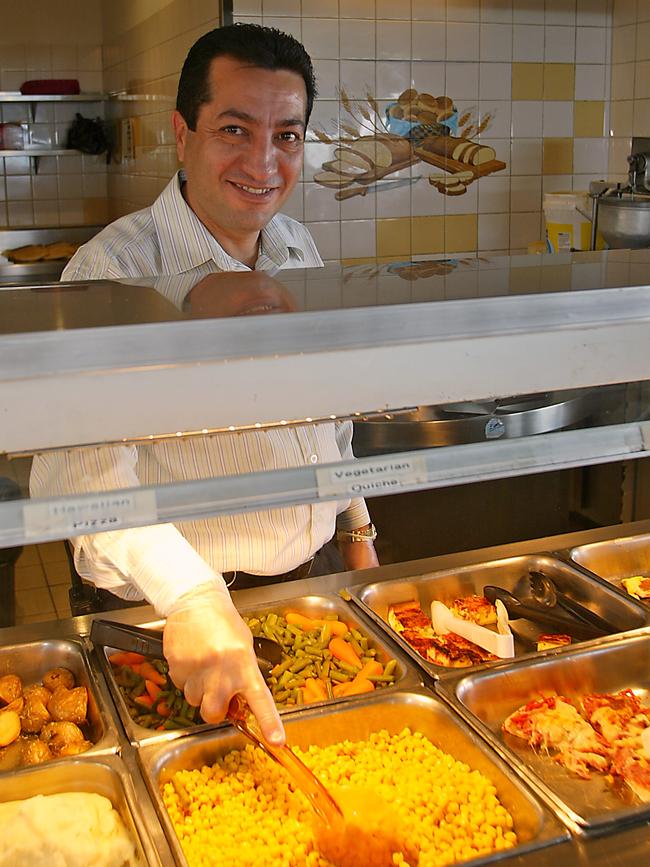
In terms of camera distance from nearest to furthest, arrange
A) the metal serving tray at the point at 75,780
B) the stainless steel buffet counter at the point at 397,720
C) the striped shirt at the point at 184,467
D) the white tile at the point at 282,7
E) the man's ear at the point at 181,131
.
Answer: the striped shirt at the point at 184,467 → the stainless steel buffet counter at the point at 397,720 → the metal serving tray at the point at 75,780 → the man's ear at the point at 181,131 → the white tile at the point at 282,7

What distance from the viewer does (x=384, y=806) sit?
4.02 feet

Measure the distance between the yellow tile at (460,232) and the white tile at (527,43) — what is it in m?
0.60

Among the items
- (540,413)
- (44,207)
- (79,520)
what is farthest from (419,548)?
(44,207)

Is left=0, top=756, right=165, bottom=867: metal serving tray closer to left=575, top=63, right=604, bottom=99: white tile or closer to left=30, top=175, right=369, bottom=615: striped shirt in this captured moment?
left=30, top=175, right=369, bottom=615: striped shirt

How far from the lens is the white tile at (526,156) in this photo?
12.2ft

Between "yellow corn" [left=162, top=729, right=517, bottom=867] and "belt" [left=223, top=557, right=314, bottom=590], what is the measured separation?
0.53 meters

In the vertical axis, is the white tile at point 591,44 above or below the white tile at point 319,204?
above

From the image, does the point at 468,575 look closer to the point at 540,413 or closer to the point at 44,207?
the point at 540,413

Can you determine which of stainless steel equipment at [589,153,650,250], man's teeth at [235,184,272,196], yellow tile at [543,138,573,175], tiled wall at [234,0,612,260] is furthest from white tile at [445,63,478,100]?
man's teeth at [235,184,272,196]

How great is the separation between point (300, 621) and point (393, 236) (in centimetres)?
227

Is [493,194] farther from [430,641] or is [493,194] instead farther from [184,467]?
[184,467]

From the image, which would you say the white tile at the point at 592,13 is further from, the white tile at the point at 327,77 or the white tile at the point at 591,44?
the white tile at the point at 327,77

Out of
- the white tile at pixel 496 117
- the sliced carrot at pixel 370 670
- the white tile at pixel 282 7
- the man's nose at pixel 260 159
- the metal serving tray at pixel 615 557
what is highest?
the white tile at pixel 282 7

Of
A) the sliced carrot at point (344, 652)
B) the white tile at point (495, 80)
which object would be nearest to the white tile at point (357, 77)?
the white tile at point (495, 80)
